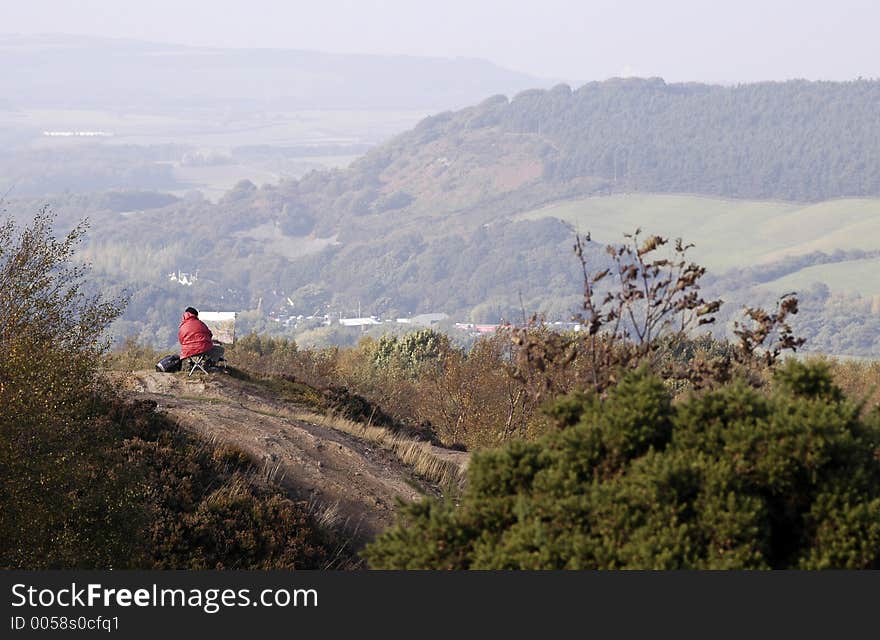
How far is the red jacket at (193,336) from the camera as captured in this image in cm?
2522

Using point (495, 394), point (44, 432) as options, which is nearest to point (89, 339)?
point (44, 432)

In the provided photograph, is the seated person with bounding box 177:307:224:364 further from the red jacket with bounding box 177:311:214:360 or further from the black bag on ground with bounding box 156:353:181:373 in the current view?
the black bag on ground with bounding box 156:353:181:373

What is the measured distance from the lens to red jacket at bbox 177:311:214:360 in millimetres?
25219

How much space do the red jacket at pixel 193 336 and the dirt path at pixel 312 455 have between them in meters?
1.35

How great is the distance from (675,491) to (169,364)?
2008 centimetres

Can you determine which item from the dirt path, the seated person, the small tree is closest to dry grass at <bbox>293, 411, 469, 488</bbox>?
the dirt path

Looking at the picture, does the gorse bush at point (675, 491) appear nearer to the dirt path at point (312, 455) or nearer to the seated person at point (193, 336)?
the dirt path at point (312, 455)

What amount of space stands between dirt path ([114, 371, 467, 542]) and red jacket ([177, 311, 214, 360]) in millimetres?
1354

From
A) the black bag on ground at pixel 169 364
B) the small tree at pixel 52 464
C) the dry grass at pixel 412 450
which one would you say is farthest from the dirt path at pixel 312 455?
the small tree at pixel 52 464

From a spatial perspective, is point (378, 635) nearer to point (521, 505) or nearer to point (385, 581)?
point (385, 581)

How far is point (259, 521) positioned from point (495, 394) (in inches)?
809

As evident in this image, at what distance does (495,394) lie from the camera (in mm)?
36062

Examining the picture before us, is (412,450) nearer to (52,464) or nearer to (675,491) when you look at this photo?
(52,464)

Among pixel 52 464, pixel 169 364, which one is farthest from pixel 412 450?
pixel 52 464
